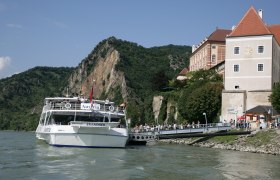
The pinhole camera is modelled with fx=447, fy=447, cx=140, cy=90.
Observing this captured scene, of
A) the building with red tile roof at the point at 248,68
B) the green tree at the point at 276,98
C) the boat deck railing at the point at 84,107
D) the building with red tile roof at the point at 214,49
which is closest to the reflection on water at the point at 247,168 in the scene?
the boat deck railing at the point at 84,107

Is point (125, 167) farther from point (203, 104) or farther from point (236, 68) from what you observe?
point (236, 68)

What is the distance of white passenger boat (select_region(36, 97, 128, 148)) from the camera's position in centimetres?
3916

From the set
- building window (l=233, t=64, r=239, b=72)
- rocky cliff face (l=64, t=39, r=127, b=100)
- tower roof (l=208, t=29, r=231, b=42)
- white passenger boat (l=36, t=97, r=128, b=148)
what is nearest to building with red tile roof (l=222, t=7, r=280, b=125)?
building window (l=233, t=64, r=239, b=72)

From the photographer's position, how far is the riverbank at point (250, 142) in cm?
4300

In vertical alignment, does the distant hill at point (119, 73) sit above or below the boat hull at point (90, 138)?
above

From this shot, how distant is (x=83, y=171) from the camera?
2511 cm

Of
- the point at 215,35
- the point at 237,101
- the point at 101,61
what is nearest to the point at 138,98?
the point at 101,61

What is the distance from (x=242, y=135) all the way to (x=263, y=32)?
2093 centimetres

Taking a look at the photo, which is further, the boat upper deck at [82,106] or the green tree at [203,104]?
the green tree at [203,104]

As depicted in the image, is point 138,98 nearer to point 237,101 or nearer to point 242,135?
point 237,101

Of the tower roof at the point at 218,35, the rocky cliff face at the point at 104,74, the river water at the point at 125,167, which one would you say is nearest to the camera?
the river water at the point at 125,167

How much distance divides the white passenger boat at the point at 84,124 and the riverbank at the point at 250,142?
38.0 ft

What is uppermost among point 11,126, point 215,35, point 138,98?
point 215,35

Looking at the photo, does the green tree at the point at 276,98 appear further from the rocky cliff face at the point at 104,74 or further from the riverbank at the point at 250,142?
the rocky cliff face at the point at 104,74
